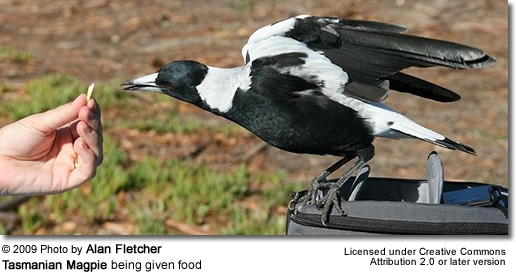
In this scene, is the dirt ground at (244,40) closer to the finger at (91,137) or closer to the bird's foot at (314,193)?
the bird's foot at (314,193)

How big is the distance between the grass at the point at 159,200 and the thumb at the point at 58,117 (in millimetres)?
1176

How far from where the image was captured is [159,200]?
3.13 meters

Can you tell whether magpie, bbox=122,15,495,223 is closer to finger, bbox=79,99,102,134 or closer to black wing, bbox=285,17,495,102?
→ black wing, bbox=285,17,495,102

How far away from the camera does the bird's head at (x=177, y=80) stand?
1896mm

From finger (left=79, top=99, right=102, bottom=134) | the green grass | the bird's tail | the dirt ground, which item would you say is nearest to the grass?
the dirt ground

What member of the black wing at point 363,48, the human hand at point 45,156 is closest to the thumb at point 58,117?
the human hand at point 45,156

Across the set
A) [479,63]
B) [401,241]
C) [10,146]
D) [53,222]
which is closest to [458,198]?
[401,241]

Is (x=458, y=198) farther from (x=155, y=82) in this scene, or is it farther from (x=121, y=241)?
(x=121, y=241)

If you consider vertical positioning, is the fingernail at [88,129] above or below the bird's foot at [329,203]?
above

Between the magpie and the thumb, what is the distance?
0.22 metres

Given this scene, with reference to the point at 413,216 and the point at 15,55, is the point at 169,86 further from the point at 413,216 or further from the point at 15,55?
the point at 15,55

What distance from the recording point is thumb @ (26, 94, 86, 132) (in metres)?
1.69
